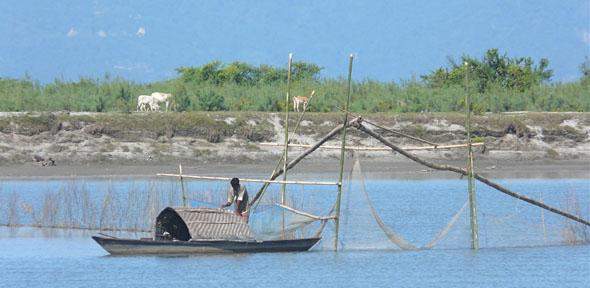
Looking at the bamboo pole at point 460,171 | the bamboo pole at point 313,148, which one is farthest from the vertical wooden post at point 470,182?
the bamboo pole at point 313,148

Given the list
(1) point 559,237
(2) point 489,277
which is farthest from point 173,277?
(1) point 559,237

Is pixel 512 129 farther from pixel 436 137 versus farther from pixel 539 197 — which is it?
pixel 539 197

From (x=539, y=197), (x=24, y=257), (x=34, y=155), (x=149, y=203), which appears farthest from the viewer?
(x=34, y=155)

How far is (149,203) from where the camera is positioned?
26109 mm

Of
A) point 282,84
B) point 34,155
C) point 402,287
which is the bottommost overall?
point 402,287

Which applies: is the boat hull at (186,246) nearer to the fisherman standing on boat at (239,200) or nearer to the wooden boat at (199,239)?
the wooden boat at (199,239)

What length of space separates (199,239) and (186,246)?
0.82ft

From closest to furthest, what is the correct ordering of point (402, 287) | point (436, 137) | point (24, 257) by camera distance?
point (402, 287) < point (24, 257) < point (436, 137)

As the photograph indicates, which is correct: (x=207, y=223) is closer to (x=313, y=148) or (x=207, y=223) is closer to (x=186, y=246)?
(x=186, y=246)

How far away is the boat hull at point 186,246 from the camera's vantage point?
72.3 ft

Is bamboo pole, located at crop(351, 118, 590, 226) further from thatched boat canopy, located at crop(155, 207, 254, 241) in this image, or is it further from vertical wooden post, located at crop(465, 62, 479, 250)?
thatched boat canopy, located at crop(155, 207, 254, 241)

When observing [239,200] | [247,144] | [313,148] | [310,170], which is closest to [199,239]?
[239,200]

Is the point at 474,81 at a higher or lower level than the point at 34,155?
higher

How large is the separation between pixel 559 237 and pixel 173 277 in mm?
7743
